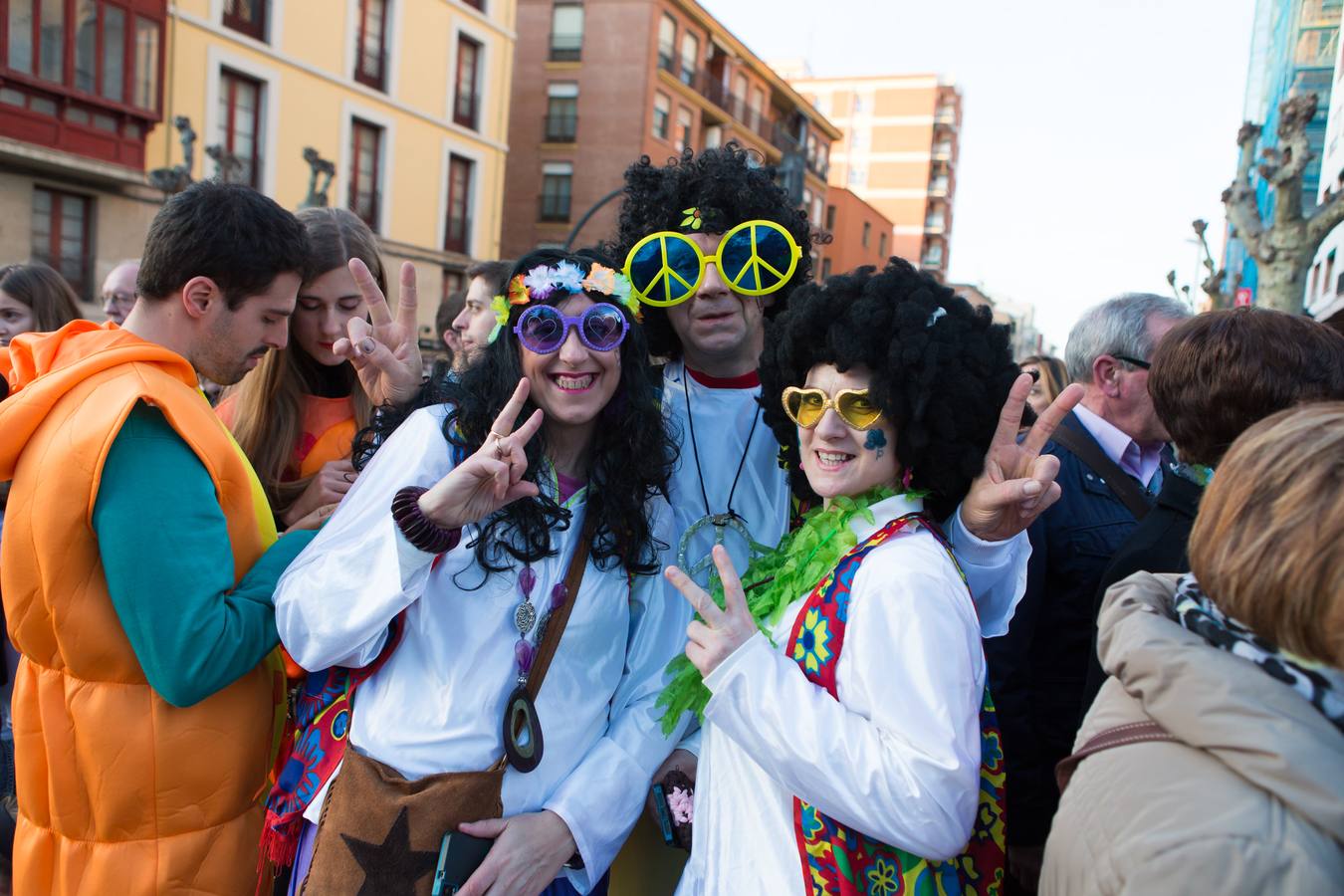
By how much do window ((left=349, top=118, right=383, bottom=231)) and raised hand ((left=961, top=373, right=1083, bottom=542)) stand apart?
2017cm

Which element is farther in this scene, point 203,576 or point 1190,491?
point 1190,491

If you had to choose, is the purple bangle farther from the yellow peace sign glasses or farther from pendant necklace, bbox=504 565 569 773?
the yellow peace sign glasses

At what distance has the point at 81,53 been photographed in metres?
15.3

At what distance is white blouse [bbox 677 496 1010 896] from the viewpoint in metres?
1.52

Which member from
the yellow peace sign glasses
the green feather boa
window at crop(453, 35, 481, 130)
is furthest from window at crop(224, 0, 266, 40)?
the green feather boa

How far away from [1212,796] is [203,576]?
1777 millimetres

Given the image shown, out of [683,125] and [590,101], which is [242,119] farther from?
[683,125]

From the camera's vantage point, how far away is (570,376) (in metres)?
2.22

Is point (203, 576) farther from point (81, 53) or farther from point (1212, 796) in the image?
point (81, 53)

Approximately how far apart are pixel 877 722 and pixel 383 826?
1.02 m

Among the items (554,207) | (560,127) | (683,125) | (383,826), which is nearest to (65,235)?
(554,207)

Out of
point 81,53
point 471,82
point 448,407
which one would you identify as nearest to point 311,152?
point 81,53

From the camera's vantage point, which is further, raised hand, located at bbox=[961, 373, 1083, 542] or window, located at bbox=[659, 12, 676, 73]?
window, located at bbox=[659, 12, 676, 73]

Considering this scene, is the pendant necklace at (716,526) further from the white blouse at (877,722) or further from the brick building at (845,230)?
the brick building at (845,230)
